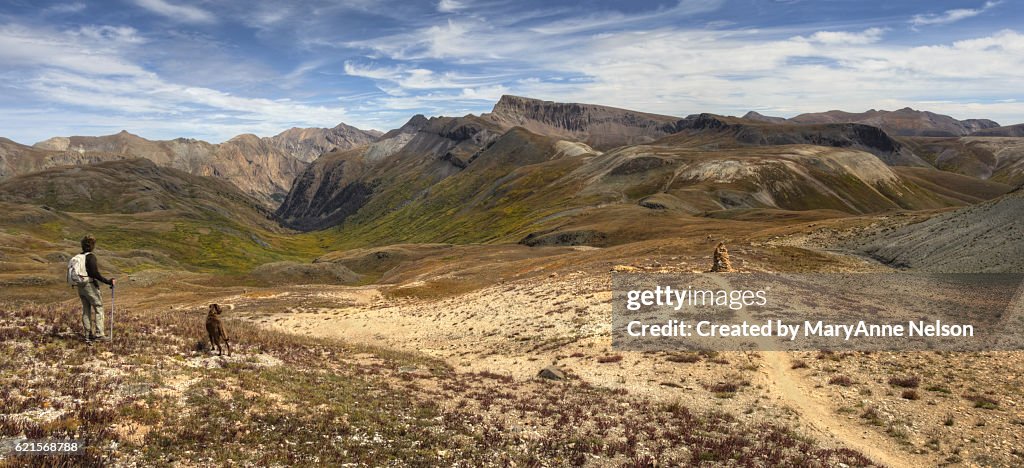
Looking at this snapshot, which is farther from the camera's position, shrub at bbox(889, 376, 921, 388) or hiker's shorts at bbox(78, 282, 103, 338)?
shrub at bbox(889, 376, 921, 388)

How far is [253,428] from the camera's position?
15.0m

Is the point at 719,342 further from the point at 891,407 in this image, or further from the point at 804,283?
the point at 804,283

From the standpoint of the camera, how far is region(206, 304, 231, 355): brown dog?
→ 874 inches

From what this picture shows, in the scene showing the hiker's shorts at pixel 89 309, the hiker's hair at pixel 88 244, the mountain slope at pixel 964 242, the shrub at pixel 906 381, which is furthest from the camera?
the mountain slope at pixel 964 242

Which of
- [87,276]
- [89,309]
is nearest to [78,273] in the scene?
[87,276]

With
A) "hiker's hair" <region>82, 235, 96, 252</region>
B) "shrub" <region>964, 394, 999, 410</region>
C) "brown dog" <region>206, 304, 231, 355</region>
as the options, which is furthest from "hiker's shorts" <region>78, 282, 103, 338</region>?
"shrub" <region>964, 394, 999, 410</region>

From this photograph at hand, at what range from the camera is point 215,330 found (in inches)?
885

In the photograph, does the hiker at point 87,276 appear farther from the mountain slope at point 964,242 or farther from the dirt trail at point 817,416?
the mountain slope at point 964,242

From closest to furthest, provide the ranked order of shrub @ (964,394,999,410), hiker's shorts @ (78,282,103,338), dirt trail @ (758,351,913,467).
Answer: dirt trail @ (758,351,913,467) → hiker's shorts @ (78,282,103,338) → shrub @ (964,394,999,410)

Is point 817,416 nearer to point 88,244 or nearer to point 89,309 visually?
point 88,244

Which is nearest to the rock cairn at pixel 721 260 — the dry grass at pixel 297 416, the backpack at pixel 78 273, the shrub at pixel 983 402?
the shrub at pixel 983 402

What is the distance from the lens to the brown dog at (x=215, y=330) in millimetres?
22188

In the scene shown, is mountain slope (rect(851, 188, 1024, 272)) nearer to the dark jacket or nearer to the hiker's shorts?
the dark jacket

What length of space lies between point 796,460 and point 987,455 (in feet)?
22.0
